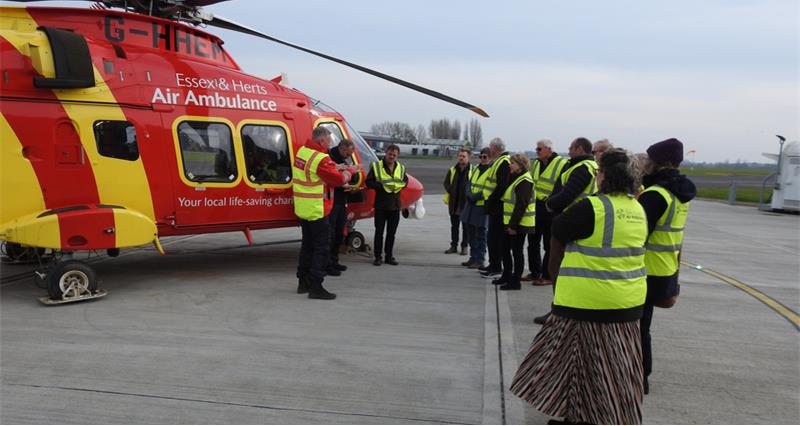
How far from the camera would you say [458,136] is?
137 m

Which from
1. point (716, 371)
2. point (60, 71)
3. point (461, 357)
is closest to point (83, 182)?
point (60, 71)

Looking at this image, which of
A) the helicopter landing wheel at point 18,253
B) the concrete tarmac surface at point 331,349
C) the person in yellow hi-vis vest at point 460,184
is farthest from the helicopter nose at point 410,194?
the helicopter landing wheel at point 18,253

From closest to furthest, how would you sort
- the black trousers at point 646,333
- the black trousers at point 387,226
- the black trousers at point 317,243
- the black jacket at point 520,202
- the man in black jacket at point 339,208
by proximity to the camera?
the black trousers at point 646,333 < the black trousers at point 317,243 < the black jacket at point 520,202 < the man in black jacket at point 339,208 < the black trousers at point 387,226

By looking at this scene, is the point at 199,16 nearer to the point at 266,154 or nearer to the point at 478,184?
the point at 266,154

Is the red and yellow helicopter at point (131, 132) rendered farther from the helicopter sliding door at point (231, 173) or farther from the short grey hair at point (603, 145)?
the short grey hair at point (603, 145)

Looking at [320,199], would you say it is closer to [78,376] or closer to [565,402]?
[78,376]

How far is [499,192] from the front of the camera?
6867mm

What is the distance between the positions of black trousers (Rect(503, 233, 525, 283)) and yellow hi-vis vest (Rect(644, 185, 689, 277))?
8.90 feet

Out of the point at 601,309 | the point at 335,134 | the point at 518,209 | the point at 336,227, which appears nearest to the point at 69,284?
the point at 336,227

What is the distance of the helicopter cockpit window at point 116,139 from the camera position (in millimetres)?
5938

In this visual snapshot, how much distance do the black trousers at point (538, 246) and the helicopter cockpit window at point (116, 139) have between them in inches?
183

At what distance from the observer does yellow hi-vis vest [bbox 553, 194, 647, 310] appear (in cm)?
299

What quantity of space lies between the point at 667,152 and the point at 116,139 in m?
5.38

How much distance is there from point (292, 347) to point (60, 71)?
12.1 feet
